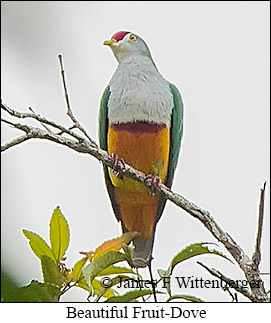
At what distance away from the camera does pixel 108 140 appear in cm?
220

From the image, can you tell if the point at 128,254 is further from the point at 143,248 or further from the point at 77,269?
the point at 143,248

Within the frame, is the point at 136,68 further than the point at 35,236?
Yes

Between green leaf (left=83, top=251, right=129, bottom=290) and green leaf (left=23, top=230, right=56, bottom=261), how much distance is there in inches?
4.0

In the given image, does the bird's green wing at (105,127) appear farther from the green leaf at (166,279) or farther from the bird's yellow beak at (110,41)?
the green leaf at (166,279)

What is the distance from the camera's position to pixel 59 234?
121 cm

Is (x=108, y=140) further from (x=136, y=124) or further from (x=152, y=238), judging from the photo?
(x=152, y=238)

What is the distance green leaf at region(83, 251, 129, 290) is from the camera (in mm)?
1115

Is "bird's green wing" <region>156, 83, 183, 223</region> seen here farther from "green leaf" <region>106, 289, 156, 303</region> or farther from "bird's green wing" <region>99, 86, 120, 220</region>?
"green leaf" <region>106, 289, 156, 303</region>

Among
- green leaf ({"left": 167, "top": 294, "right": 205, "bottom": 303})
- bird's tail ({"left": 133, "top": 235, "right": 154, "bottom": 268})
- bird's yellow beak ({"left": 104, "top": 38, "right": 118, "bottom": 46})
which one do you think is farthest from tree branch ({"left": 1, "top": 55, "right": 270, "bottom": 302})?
bird's yellow beak ({"left": 104, "top": 38, "right": 118, "bottom": 46})

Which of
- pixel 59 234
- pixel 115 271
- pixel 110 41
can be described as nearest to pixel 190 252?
pixel 115 271

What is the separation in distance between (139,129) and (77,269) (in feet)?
3.38

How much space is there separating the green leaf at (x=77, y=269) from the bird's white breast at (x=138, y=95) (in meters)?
1.00
